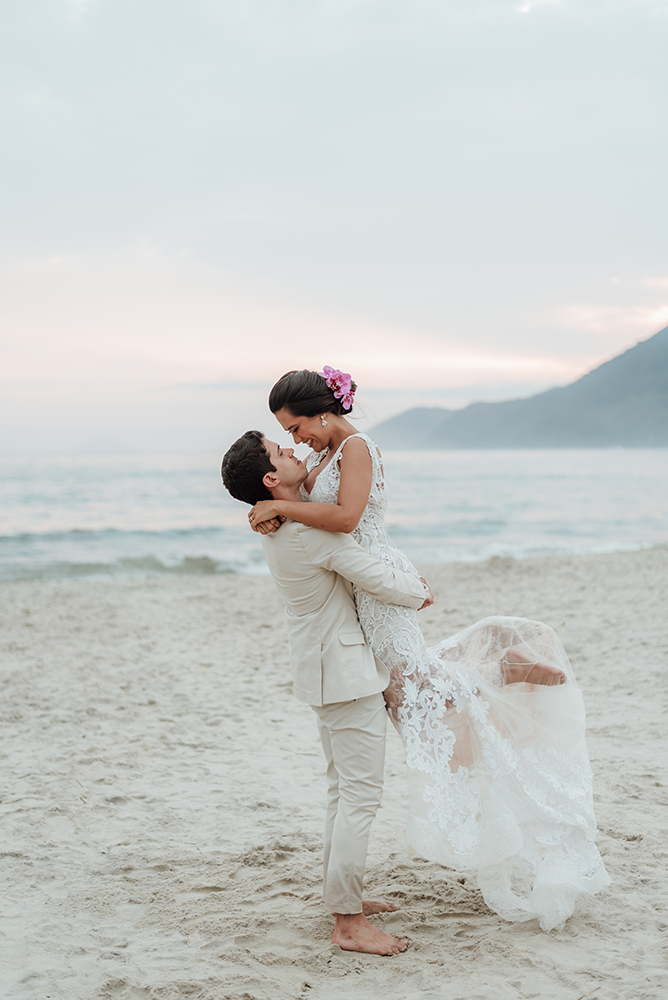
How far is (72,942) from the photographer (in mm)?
3014

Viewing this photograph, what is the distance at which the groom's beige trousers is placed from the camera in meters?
2.81

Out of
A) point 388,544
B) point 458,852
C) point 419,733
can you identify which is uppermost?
point 388,544

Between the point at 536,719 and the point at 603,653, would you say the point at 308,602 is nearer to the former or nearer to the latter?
the point at 536,719

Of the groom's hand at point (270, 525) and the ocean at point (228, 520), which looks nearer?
the groom's hand at point (270, 525)

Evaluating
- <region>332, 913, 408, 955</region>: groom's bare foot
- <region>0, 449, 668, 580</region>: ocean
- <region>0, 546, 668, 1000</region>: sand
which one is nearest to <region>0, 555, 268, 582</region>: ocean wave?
<region>0, 449, 668, 580</region>: ocean

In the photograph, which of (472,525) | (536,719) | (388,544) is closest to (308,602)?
(388,544)

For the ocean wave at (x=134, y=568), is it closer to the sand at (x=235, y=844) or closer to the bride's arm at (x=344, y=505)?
the sand at (x=235, y=844)

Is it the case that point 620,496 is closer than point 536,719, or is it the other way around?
point 536,719

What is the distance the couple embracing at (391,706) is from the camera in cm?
275

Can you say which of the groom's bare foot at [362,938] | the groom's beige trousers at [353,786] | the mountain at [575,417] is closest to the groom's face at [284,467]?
the groom's beige trousers at [353,786]

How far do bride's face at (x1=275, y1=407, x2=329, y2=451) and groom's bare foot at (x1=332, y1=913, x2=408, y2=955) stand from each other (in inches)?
72.6

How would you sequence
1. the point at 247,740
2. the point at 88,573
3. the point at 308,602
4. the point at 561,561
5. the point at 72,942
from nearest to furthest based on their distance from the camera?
the point at 308,602, the point at 72,942, the point at 247,740, the point at 561,561, the point at 88,573

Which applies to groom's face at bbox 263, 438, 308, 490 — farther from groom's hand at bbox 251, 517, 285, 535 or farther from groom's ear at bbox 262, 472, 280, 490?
groom's hand at bbox 251, 517, 285, 535

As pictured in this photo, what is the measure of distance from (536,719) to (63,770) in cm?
338
